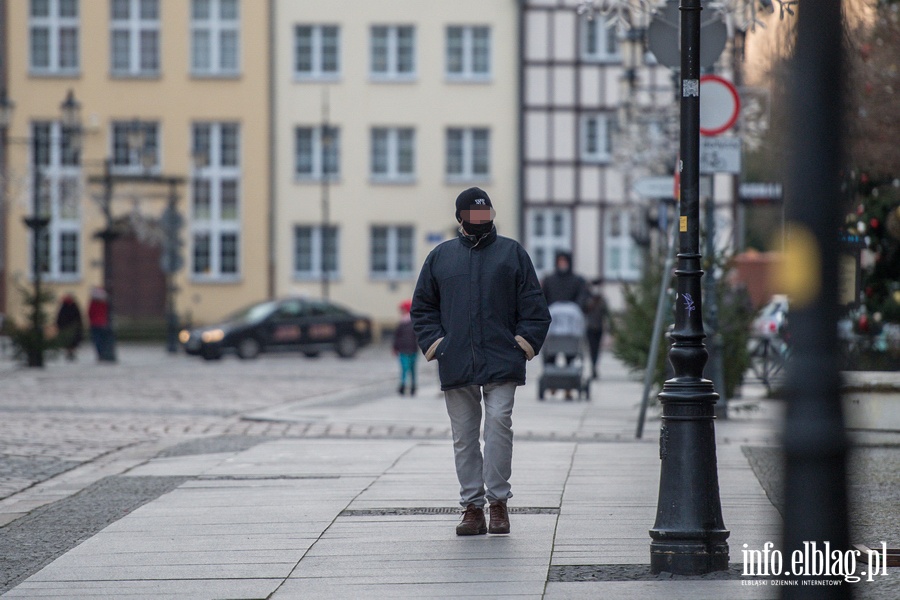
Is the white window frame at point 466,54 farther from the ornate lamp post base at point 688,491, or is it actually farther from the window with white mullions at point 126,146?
the ornate lamp post base at point 688,491

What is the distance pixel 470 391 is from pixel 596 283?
2258cm

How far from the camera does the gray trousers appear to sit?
759cm

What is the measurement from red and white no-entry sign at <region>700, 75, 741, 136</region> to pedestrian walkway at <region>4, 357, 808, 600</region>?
8.82 feet

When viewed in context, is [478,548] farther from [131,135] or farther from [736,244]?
[131,135]

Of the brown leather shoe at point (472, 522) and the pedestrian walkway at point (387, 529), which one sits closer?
the pedestrian walkway at point (387, 529)

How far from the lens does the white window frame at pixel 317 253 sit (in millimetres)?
48219

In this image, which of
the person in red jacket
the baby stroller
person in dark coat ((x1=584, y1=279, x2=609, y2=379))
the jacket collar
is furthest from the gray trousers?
the person in red jacket

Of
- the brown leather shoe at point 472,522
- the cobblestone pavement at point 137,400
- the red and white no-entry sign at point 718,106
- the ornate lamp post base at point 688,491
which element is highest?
the red and white no-entry sign at point 718,106

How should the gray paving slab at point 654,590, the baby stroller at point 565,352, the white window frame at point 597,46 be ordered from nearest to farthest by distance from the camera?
the gray paving slab at point 654,590, the baby stroller at point 565,352, the white window frame at point 597,46

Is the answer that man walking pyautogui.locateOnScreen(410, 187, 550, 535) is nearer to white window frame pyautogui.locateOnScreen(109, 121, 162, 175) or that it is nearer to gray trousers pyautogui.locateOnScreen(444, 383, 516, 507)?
gray trousers pyautogui.locateOnScreen(444, 383, 516, 507)

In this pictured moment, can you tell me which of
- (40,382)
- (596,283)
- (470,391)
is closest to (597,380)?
(596,283)

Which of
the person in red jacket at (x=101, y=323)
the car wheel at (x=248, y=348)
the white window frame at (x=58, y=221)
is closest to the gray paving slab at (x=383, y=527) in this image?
the person in red jacket at (x=101, y=323)

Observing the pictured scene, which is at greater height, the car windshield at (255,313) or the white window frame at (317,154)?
the white window frame at (317,154)

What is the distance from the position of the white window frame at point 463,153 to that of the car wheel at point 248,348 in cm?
1423
